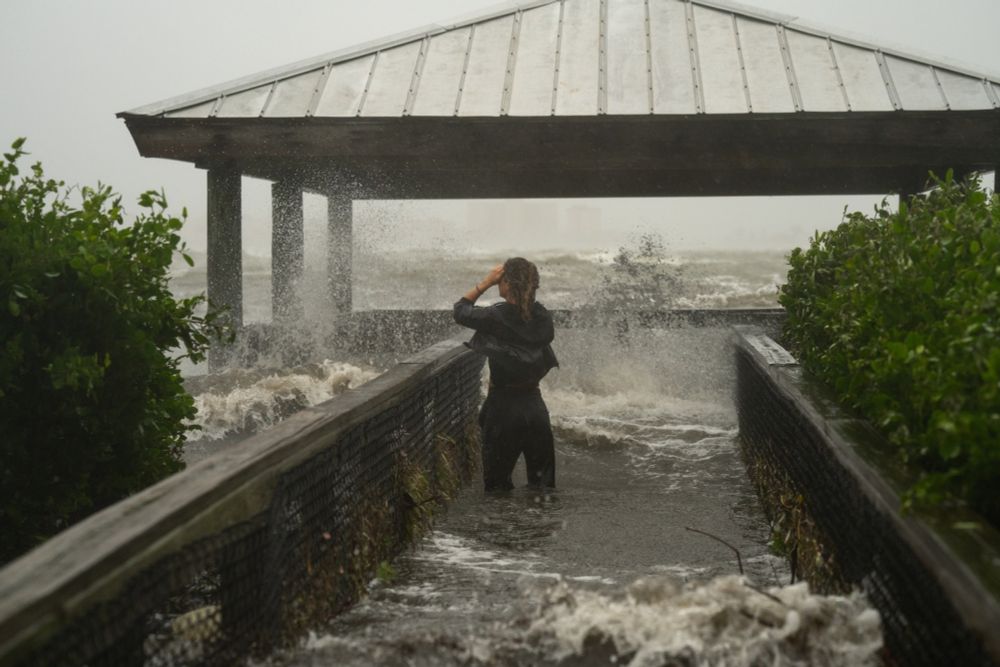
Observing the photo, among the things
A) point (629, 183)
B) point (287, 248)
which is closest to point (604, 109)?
point (629, 183)

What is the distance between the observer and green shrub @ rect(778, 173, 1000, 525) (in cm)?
298

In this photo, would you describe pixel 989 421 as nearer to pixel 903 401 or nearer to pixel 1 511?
pixel 903 401

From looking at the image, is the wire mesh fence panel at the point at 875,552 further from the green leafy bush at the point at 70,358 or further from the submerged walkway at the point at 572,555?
the green leafy bush at the point at 70,358

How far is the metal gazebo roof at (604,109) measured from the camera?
962 cm

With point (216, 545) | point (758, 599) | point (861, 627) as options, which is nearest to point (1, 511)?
point (216, 545)

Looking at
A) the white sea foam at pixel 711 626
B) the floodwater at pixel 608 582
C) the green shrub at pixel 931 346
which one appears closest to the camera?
the green shrub at pixel 931 346

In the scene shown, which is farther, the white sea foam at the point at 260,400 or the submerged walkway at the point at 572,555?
the white sea foam at the point at 260,400

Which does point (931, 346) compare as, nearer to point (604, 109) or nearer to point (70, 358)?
point (70, 358)

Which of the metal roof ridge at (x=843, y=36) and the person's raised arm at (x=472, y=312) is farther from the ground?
the metal roof ridge at (x=843, y=36)

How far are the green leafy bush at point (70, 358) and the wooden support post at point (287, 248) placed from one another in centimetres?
727

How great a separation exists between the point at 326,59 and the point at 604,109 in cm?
320

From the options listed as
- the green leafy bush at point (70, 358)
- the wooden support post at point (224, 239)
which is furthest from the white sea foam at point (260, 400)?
the green leafy bush at point (70, 358)

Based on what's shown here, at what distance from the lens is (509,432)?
24.5 ft

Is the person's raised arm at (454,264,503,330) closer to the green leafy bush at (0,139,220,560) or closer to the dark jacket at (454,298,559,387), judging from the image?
the dark jacket at (454,298,559,387)
